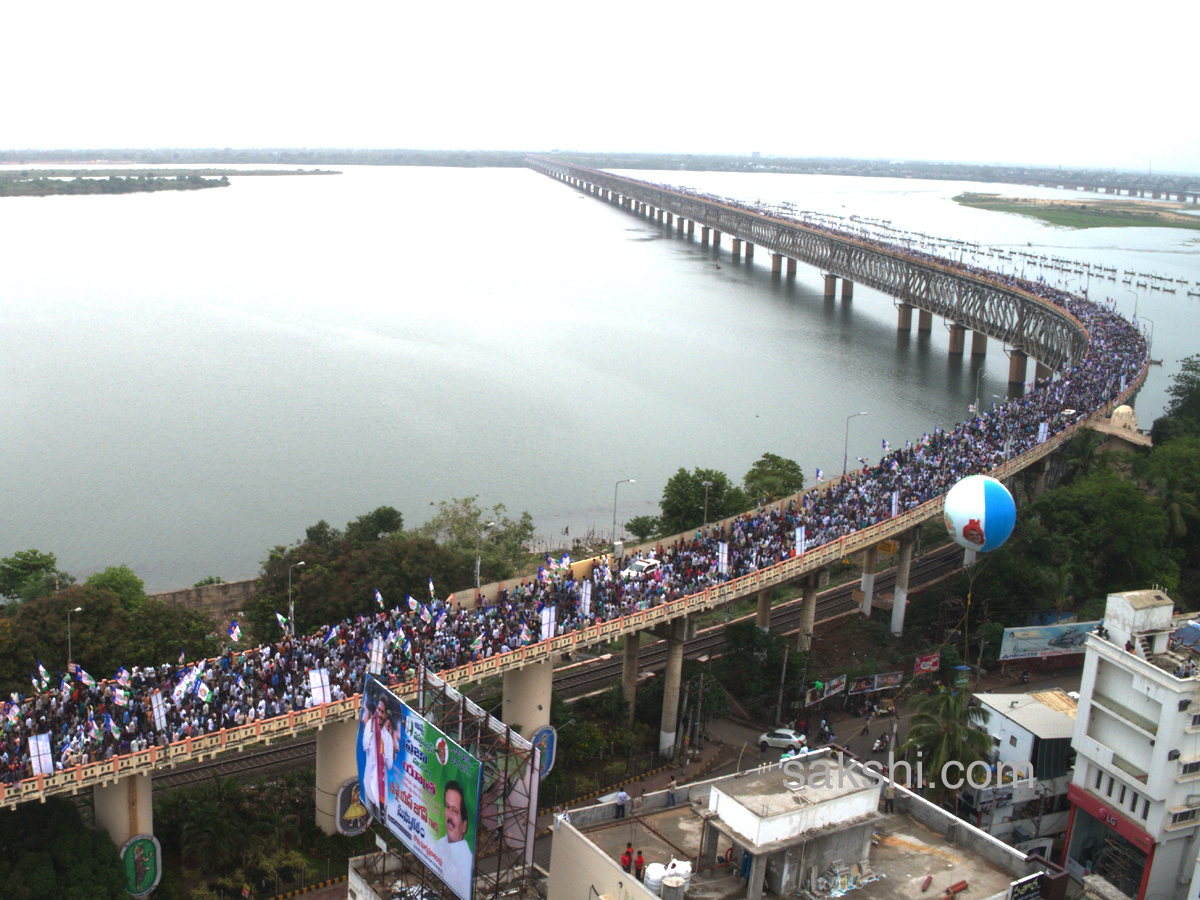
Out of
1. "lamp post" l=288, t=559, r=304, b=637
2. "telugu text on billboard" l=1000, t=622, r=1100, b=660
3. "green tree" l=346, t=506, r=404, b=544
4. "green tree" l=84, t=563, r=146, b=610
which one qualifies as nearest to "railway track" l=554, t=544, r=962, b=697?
"telugu text on billboard" l=1000, t=622, r=1100, b=660

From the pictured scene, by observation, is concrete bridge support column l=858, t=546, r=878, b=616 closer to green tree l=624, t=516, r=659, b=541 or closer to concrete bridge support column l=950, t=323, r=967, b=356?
green tree l=624, t=516, r=659, b=541

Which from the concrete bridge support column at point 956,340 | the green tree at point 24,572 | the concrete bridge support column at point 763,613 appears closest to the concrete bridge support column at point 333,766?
the concrete bridge support column at point 763,613

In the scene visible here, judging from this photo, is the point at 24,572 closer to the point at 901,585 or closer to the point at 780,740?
the point at 780,740

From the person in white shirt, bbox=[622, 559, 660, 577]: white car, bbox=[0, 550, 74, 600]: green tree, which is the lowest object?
bbox=[0, 550, 74, 600]: green tree

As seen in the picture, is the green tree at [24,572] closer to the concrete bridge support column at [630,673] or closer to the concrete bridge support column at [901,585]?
the concrete bridge support column at [630,673]

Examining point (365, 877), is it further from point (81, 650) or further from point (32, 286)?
point (32, 286)
